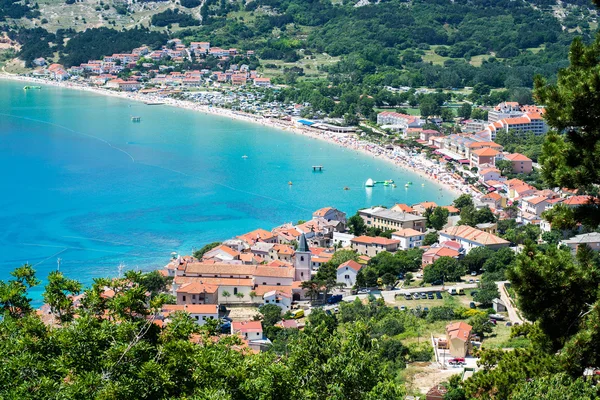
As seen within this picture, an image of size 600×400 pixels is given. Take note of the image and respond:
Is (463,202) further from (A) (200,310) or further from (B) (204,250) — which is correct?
(A) (200,310)

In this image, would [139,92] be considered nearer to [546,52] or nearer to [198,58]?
[198,58]

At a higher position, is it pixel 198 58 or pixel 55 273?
pixel 55 273

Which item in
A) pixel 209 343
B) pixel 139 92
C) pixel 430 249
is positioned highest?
pixel 209 343

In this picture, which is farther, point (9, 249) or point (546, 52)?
point (546, 52)

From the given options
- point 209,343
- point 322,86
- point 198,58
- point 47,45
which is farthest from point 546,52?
point 209,343

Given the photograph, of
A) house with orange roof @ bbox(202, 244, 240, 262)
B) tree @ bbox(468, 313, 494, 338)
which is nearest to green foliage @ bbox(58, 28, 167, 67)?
house with orange roof @ bbox(202, 244, 240, 262)

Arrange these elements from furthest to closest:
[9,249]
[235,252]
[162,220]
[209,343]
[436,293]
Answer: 1. [162,220]
2. [9,249]
3. [235,252]
4. [436,293]
5. [209,343]
